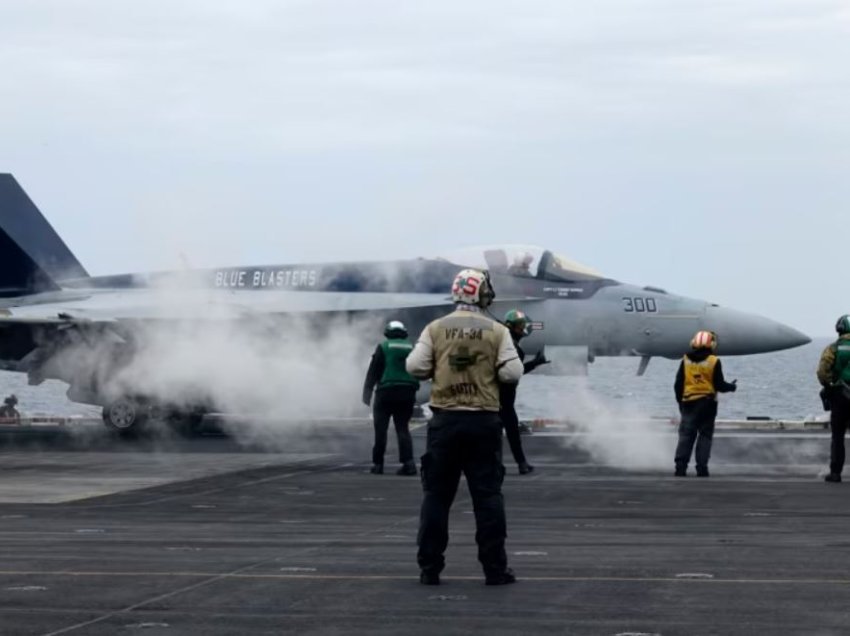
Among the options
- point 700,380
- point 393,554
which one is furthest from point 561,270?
point 393,554

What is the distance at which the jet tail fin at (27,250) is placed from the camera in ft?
107

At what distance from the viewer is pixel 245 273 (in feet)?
Answer: 104

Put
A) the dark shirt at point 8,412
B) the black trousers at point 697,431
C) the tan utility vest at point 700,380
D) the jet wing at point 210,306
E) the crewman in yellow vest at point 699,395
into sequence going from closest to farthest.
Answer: the black trousers at point 697,431
the crewman in yellow vest at point 699,395
the tan utility vest at point 700,380
the jet wing at point 210,306
the dark shirt at point 8,412

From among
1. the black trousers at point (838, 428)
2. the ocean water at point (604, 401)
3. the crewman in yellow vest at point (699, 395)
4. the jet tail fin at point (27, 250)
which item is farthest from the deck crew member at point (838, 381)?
the jet tail fin at point (27, 250)

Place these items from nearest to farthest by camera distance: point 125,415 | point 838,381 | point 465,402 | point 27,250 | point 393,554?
point 465,402, point 393,554, point 838,381, point 125,415, point 27,250

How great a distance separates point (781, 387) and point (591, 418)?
84886 mm

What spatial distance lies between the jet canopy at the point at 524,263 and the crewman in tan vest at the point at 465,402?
19.0 meters

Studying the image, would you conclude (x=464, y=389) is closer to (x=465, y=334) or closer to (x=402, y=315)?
(x=465, y=334)

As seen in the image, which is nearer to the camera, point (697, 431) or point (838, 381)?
point (838, 381)

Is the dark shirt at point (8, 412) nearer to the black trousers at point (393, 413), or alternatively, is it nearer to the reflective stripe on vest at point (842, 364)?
the black trousers at point (393, 413)

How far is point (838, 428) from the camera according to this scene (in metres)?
18.9

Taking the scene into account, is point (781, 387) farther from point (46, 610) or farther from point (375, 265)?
point (46, 610)

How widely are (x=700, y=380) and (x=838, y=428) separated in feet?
6.87

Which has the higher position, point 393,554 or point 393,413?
point 393,413
